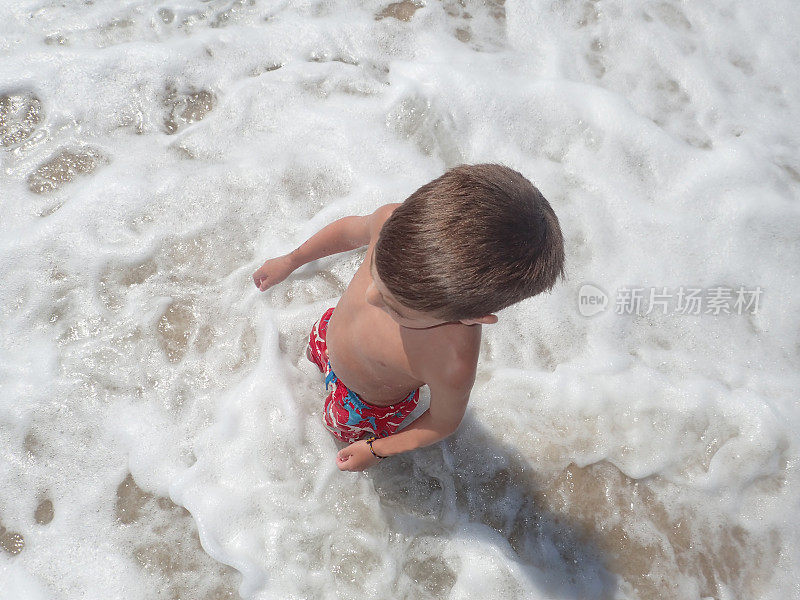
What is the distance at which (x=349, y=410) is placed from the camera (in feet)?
7.64

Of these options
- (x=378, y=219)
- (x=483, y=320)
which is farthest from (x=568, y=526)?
(x=378, y=219)

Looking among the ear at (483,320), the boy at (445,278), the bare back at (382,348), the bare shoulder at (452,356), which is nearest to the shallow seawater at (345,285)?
the bare back at (382,348)

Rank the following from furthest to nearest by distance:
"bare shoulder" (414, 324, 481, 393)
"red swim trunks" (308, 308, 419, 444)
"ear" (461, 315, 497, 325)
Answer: "red swim trunks" (308, 308, 419, 444), "bare shoulder" (414, 324, 481, 393), "ear" (461, 315, 497, 325)

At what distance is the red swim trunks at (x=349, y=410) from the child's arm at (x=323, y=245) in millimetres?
262

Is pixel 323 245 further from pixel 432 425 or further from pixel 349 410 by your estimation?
pixel 432 425

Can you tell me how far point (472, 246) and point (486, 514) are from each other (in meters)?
1.61

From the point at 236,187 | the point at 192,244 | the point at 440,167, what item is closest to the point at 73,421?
the point at 192,244

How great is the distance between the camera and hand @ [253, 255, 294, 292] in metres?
2.54

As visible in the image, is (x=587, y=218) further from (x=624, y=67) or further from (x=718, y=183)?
(x=624, y=67)

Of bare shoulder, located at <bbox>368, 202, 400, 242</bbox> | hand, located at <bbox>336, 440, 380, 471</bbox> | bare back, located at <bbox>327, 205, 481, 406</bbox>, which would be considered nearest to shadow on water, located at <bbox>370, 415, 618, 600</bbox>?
hand, located at <bbox>336, 440, 380, 471</bbox>

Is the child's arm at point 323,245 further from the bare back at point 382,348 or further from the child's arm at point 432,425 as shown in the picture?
the child's arm at point 432,425

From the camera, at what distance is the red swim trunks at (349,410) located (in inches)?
91.2

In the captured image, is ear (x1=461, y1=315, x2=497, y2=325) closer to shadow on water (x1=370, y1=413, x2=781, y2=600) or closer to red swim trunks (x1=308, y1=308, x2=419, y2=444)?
red swim trunks (x1=308, y1=308, x2=419, y2=444)

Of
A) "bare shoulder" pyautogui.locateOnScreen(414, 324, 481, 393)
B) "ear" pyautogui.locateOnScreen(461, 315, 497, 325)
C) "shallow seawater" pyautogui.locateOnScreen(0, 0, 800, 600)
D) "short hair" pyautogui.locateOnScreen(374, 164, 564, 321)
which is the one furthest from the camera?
"shallow seawater" pyautogui.locateOnScreen(0, 0, 800, 600)
